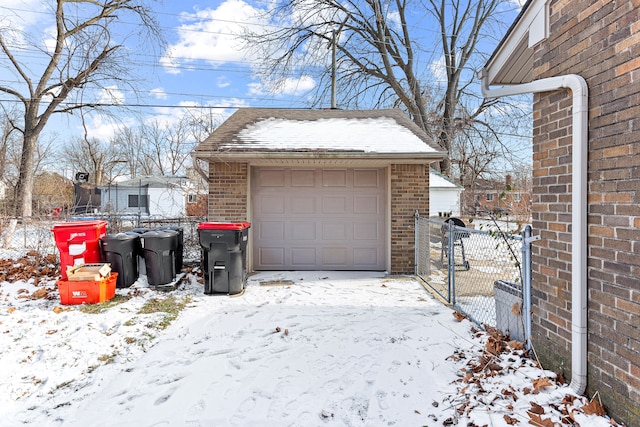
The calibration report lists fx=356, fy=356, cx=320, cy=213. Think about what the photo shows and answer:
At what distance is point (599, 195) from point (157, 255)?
5945mm

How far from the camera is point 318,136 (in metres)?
7.44

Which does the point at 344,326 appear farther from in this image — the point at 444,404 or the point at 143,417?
the point at 143,417

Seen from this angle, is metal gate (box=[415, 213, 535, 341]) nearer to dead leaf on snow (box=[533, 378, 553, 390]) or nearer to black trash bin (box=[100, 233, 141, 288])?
dead leaf on snow (box=[533, 378, 553, 390])

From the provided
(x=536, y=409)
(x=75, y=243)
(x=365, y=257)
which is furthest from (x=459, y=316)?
(x=75, y=243)

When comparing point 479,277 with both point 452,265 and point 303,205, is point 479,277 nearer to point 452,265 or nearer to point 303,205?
point 452,265

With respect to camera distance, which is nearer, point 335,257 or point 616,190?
point 616,190

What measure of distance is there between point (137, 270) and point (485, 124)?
68.7ft

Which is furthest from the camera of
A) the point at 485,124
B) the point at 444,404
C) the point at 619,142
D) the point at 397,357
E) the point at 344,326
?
the point at 485,124

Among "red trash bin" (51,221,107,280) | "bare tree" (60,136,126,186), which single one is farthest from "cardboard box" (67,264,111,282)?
"bare tree" (60,136,126,186)

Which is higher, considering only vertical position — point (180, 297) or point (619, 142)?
point (619, 142)

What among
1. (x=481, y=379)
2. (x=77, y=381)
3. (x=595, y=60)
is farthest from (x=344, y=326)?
(x=595, y=60)

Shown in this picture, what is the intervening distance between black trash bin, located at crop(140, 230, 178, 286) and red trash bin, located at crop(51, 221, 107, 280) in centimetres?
74

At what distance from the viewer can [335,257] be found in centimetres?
770

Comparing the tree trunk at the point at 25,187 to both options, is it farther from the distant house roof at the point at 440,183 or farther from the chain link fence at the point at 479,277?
the distant house roof at the point at 440,183
